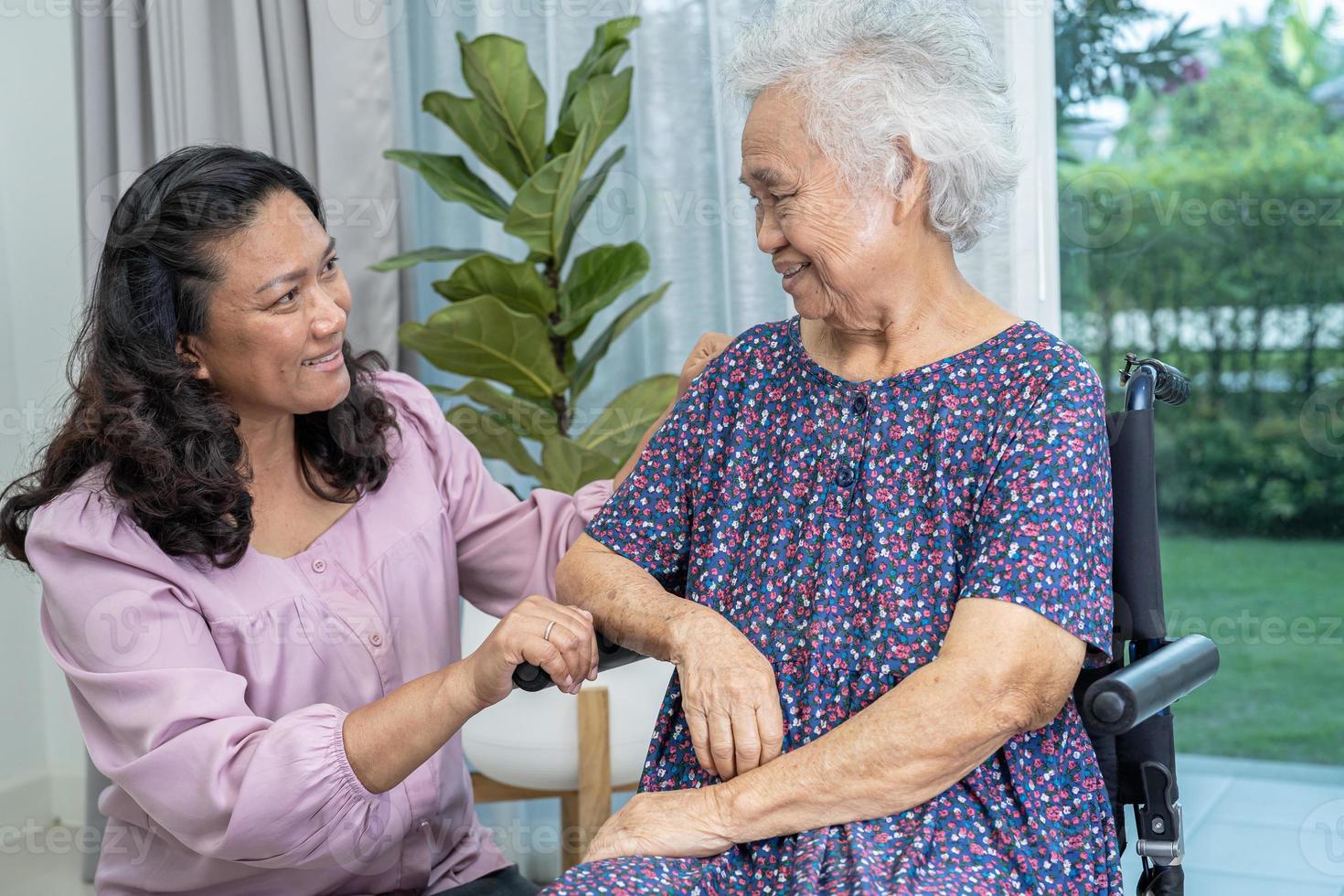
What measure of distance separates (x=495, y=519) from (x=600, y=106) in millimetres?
852

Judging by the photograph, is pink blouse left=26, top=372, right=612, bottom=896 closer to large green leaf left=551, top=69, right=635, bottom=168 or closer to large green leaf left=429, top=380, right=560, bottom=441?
large green leaf left=429, top=380, right=560, bottom=441

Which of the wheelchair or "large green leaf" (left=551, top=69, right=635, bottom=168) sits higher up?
"large green leaf" (left=551, top=69, right=635, bottom=168)

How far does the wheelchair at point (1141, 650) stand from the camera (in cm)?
132

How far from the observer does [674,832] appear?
4.15ft

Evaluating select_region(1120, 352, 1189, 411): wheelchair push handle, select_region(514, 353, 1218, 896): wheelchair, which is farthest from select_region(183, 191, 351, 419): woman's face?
select_region(1120, 352, 1189, 411): wheelchair push handle

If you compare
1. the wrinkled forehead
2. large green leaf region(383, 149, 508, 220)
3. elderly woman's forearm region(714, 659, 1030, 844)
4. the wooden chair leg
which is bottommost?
the wooden chair leg

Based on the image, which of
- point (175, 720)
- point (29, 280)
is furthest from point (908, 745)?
point (29, 280)

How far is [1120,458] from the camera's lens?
1.38 metres

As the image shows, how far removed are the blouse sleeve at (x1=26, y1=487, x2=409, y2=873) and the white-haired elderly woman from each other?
321mm

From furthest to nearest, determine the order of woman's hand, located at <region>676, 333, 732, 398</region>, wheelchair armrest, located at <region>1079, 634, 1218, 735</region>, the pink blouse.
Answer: woman's hand, located at <region>676, 333, 732, 398</region> → the pink blouse → wheelchair armrest, located at <region>1079, 634, 1218, 735</region>

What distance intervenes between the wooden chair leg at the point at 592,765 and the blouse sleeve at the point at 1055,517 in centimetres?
91

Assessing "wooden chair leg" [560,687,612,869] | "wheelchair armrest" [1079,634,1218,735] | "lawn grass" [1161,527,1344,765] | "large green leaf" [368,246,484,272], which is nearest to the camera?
"wheelchair armrest" [1079,634,1218,735]

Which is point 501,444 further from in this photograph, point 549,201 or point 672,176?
point 672,176

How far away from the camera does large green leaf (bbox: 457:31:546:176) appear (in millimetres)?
2293
